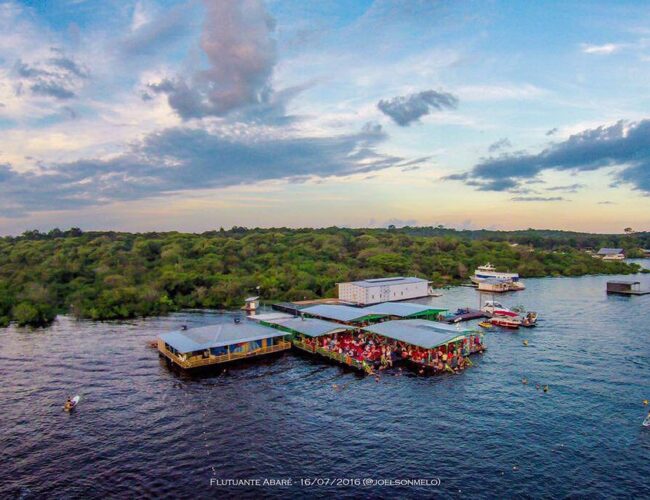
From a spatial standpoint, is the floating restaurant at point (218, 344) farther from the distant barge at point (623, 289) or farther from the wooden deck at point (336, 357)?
the distant barge at point (623, 289)

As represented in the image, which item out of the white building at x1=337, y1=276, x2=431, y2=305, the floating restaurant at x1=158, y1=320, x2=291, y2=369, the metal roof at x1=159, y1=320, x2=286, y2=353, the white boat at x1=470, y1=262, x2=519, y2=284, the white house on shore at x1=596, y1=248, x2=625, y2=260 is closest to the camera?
the floating restaurant at x1=158, y1=320, x2=291, y2=369

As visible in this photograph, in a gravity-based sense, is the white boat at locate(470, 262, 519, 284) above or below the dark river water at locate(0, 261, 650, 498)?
above

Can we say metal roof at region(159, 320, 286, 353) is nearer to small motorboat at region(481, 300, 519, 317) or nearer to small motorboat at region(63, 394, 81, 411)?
small motorboat at region(63, 394, 81, 411)

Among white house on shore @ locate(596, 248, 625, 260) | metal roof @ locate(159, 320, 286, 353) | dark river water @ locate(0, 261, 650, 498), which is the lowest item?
dark river water @ locate(0, 261, 650, 498)

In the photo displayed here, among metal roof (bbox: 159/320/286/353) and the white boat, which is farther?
the white boat

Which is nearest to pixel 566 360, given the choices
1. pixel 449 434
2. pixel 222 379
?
pixel 449 434

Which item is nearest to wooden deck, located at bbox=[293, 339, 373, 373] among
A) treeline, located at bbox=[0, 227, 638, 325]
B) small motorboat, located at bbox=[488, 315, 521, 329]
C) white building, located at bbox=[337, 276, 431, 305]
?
small motorboat, located at bbox=[488, 315, 521, 329]

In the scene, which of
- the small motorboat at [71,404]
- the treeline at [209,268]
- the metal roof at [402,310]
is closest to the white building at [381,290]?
the treeline at [209,268]
